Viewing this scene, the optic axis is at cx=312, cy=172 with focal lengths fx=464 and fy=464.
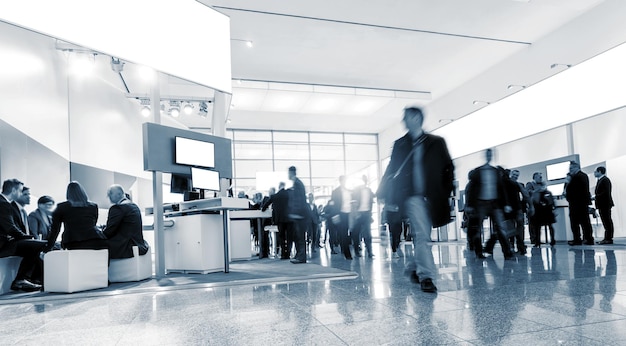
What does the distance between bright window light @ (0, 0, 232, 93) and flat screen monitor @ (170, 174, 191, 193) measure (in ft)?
4.54

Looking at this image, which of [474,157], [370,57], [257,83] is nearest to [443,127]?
[474,157]

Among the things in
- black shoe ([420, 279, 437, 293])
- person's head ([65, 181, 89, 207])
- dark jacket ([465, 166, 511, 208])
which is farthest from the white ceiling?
black shoe ([420, 279, 437, 293])

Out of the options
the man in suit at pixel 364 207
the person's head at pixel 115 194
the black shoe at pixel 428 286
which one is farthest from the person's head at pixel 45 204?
the black shoe at pixel 428 286

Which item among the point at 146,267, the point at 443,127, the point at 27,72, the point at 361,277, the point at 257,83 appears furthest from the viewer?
the point at 443,127

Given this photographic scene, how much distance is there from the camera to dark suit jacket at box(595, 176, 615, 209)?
7656 mm

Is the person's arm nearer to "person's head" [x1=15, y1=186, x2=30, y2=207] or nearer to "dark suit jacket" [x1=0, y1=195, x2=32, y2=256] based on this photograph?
"dark suit jacket" [x1=0, y1=195, x2=32, y2=256]

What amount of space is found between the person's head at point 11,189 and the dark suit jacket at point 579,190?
25.5 feet

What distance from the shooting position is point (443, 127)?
13.5 m

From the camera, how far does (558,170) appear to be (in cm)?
931

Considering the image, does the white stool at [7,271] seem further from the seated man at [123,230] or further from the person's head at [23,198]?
the seated man at [123,230]

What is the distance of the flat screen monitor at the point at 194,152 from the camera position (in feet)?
17.6

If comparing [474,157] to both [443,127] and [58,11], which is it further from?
[58,11]

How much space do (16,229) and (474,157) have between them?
11004 mm

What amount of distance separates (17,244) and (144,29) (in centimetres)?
245
